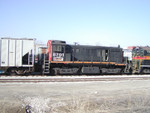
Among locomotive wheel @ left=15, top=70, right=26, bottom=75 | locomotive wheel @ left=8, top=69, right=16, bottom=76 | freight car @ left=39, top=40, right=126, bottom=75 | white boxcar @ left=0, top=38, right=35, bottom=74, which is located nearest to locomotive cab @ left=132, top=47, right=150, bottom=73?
freight car @ left=39, top=40, right=126, bottom=75

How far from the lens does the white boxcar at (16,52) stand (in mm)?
15633

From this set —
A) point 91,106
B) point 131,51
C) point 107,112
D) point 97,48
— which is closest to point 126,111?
point 107,112

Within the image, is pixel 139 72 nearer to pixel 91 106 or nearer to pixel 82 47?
pixel 82 47

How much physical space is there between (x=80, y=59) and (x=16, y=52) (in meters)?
6.74

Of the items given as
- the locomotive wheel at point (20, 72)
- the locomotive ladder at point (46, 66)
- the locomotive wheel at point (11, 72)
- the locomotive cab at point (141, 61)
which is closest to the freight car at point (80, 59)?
the locomotive ladder at point (46, 66)

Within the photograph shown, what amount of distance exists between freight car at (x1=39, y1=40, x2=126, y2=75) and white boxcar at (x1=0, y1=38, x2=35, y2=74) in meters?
1.61

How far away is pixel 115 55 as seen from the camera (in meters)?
19.9

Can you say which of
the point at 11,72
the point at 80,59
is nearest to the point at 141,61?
the point at 80,59

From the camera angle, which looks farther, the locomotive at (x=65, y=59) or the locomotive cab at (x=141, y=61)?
the locomotive cab at (x=141, y=61)

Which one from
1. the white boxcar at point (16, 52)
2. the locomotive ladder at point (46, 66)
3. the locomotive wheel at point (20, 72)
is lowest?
the locomotive wheel at point (20, 72)

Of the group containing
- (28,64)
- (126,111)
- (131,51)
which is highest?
(131,51)

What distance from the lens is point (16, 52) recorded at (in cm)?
1602

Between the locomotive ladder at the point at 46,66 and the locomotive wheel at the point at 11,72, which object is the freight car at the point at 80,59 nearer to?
the locomotive ladder at the point at 46,66

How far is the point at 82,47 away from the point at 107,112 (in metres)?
13.3
